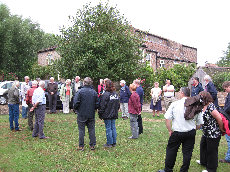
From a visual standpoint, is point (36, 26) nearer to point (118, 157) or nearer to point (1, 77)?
point (1, 77)

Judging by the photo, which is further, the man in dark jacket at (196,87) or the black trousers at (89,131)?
the man in dark jacket at (196,87)

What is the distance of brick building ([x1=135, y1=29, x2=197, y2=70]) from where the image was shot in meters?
35.3

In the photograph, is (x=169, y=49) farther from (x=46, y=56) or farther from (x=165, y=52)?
(x=46, y=56)

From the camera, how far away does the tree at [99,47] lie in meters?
17.3

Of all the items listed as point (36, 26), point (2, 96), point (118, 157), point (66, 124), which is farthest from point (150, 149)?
point (36, 26)

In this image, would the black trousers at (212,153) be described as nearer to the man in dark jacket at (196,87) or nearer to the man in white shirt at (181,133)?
the man in white shirt at (181,133)

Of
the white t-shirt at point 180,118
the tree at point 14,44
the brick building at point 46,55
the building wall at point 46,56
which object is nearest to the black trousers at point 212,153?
the white t-shirt at point 180,118

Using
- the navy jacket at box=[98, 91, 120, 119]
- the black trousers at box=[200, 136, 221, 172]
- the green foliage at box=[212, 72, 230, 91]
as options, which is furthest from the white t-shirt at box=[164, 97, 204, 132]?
the green foliage at box=[212, 72, 230, 91]

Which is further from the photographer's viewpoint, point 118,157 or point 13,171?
point 118,157

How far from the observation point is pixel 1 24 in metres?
32.8

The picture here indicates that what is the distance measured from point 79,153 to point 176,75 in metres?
20.1

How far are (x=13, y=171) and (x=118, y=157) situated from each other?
2.62 meters

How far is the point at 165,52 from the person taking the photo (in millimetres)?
39750

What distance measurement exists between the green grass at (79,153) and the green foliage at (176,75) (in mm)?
15226
